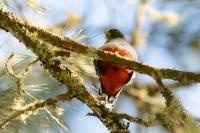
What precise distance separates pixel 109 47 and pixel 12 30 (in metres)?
0.25

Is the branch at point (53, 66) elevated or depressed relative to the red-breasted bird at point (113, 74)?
depressed

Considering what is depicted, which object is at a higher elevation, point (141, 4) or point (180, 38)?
point (180, 38)

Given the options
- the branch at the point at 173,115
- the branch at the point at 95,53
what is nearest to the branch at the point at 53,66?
the branch at the point at 95,53

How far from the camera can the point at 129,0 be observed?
2205 millimetres

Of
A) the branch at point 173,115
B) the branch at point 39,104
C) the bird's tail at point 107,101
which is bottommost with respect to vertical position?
the branch at point 39,104

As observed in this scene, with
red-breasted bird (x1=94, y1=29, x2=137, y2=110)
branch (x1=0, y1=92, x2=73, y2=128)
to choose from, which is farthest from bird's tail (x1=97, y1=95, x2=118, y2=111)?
branch (x1=0, y1=92, x2=73, y2=128)

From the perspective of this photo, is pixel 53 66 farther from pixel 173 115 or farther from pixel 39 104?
pixel 173 115

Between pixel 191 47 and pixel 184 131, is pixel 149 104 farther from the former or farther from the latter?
pixel 184 131

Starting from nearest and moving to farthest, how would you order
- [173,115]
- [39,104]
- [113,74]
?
[173,115] → [39,104] → [113,74]

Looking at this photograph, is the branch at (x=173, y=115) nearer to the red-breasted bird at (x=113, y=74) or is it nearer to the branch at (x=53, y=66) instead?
the branch at (x=53, y=66)

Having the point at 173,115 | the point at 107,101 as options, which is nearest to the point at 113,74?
the point at 107,101

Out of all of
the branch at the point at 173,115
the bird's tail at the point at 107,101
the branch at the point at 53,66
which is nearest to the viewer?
the branch at the point at 173,115

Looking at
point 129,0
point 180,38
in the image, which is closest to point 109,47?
point 129,0

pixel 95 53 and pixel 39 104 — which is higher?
pixel 95 53
